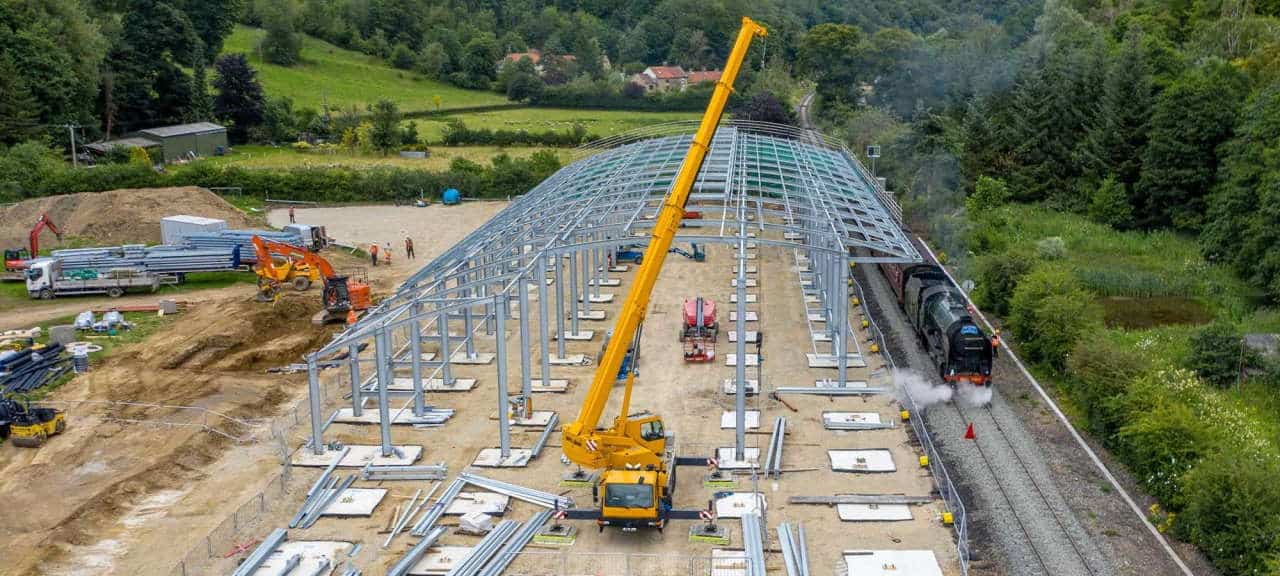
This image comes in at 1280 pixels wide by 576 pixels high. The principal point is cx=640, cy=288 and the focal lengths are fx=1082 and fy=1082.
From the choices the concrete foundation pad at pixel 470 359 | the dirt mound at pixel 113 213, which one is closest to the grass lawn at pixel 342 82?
the dirt mound at pixel 113 213

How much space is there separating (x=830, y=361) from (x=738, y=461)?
8.35m

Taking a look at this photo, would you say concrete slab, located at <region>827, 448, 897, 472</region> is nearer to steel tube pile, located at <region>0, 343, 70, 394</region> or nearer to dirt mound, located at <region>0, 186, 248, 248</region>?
steel tube pile, located at <region>0, 343, 70, 394</region>

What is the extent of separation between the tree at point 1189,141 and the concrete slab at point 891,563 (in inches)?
1353

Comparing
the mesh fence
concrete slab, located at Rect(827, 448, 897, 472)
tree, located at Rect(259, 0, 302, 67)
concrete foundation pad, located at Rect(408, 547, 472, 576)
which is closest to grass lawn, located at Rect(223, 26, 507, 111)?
tree, located at Rect(259, 0, 302, 67)

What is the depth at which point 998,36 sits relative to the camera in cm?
8481

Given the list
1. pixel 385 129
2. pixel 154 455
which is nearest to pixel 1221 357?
pixel 154 455

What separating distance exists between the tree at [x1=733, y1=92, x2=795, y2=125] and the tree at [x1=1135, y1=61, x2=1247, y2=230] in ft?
106

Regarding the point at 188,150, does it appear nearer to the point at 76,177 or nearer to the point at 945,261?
the point at 76,177

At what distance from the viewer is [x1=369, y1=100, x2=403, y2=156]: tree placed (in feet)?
→ 269

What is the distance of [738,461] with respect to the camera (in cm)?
2667

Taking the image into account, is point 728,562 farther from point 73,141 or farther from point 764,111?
point 73,141

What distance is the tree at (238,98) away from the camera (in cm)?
8662

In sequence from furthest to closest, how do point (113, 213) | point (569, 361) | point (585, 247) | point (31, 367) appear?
point (113, 213) → point (569, 361) → point (31, 367) → point (585, 247)

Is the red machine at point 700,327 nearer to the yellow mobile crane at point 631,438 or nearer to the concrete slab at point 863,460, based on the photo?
the concrete slab at point 863,460
